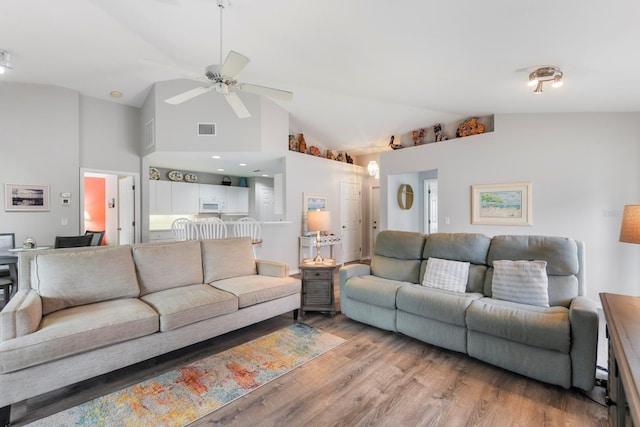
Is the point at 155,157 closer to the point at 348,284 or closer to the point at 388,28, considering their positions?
the point at 348,284

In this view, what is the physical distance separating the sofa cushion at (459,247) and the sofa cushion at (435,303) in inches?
16.7

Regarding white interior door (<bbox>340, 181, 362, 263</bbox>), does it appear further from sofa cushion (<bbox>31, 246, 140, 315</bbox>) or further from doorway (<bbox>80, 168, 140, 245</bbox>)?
sofa cushion (<bbox>31, 246, 140, 315</bbox>)

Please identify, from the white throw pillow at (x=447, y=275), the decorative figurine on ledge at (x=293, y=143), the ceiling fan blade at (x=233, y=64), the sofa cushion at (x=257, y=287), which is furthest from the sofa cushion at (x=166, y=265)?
the decorative figurine on ledge at (x=293, y=143)

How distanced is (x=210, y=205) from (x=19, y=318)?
18.7ft

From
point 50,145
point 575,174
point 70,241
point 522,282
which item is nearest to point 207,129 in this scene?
point 50,145

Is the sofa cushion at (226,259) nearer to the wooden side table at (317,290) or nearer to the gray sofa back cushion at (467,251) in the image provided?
the wooden side table at (317,290)

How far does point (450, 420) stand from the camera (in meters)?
1.75

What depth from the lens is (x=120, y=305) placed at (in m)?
2.37

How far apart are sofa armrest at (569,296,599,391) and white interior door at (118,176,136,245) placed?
6.19 meters

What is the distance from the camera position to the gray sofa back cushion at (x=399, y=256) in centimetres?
331

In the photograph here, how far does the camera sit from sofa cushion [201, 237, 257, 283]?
Result: 3.25 metres

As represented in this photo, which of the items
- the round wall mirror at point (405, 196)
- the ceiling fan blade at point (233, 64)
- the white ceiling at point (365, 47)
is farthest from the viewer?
the round wall mirror at point (405, 196)

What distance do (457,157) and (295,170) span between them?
2898 mm

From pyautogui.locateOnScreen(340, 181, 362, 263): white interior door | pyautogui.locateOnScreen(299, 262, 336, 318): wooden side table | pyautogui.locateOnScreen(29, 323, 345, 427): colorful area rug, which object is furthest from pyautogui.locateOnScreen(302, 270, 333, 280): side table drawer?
pyautogui.locateOnScreen(340, 181, 362, 263): white interior door
